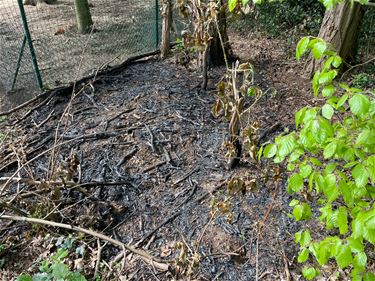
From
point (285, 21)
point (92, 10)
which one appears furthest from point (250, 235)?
point (92, 10)

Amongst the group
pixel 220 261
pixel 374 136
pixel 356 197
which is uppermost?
pixel 374 136

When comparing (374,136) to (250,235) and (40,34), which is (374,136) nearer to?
(250,235)

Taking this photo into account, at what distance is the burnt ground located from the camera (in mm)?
2609

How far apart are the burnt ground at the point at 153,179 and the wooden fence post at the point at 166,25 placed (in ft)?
3.14

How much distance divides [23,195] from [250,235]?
1848 millimetres

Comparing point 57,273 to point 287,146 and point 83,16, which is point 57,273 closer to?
point 287,146

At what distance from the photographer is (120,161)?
3.38 metres

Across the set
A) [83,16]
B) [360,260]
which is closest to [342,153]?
[360,260]

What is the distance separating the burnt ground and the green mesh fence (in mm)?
1060

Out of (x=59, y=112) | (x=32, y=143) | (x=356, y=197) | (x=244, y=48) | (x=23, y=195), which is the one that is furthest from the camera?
(x=244, y=48)

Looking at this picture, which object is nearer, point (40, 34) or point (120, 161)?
point (120, 161)

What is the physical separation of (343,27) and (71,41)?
5.02 m

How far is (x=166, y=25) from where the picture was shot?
518 cm

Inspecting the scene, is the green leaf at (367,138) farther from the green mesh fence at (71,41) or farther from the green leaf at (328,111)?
the green mesh fence at (71,41)
